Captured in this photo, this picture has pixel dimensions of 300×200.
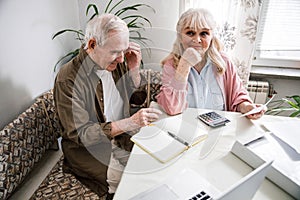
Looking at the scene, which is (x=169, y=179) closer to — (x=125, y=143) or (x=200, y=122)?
(x=200, y=122)

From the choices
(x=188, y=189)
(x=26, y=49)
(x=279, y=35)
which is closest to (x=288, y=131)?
(x=188, y=189)

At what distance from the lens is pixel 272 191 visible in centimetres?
82

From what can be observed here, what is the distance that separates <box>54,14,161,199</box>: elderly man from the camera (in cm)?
114

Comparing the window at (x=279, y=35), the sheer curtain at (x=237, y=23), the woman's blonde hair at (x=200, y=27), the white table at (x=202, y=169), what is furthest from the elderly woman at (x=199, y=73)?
the window at (x=279, y=35)

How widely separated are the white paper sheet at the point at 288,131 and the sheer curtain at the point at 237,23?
80 cm

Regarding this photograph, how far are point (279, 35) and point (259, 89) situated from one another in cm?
51

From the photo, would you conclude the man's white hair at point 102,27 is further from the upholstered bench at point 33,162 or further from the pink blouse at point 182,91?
the upholstered bench at point 33,162

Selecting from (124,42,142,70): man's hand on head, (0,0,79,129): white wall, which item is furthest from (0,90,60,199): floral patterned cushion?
(124,42,142,70): man's hand on head

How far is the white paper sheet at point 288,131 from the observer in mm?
1023

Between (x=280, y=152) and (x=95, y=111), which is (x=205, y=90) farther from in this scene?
(x=95, y=111)

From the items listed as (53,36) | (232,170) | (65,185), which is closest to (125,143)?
(65,185)

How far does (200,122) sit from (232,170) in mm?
337

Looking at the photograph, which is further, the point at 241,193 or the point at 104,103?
the point at 104,103

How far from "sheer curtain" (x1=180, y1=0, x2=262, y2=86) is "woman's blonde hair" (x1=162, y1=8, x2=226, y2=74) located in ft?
1.39
